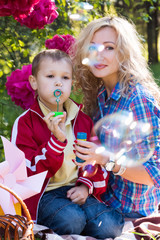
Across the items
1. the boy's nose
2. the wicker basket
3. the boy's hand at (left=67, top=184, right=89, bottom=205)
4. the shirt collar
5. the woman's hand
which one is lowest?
the boy's hand at (left=67, top=184, right=89, bottom=205)

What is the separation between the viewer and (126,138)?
6.72 feet

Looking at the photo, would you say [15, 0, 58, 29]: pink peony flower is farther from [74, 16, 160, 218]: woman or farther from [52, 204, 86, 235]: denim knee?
[52, 204, 86, 235]: denim knee

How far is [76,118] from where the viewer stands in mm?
2025

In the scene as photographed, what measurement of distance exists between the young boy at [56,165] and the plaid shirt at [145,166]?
0.15 meters

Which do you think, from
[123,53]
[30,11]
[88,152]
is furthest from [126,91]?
[30,11]

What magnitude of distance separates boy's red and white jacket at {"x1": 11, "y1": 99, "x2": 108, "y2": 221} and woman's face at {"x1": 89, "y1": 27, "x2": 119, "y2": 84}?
1.00ft

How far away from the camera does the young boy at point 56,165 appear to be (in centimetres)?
177

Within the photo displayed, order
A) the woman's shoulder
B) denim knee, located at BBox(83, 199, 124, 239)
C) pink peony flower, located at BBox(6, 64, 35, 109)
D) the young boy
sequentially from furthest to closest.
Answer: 1. pink peony flower, located at BBox(6, 64, 35, 109)
2. the woman's shoulder
3. denim knee, located at BBox(83, 199, 124, 239)
4. the young boy

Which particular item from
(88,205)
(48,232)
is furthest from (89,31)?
(48,232)

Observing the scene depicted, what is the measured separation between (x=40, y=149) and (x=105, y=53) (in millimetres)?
694

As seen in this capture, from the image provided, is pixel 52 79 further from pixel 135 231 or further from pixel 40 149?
pixel 135 231

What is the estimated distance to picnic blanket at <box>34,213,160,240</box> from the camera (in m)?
1.67

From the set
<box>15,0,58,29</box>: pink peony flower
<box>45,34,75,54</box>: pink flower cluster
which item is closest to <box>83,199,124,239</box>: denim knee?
<box>45,34,75,54</box>: pink flower cluster

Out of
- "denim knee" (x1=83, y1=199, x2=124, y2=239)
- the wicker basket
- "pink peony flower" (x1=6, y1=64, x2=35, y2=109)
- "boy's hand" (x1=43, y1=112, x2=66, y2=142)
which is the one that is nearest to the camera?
the wicker basket
